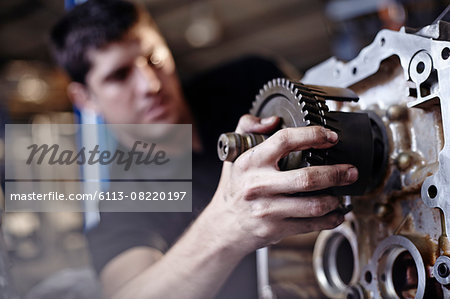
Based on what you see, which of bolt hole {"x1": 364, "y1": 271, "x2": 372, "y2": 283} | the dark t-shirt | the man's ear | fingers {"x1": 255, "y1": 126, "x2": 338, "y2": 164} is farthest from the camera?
the man's ear

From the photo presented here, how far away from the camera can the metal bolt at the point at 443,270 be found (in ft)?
1.33

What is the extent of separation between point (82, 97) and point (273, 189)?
86 centimetres

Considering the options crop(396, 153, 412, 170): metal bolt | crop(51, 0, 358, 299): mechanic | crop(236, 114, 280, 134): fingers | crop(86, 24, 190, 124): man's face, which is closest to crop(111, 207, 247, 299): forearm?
crop(51, 0, 358, 299): mechanic

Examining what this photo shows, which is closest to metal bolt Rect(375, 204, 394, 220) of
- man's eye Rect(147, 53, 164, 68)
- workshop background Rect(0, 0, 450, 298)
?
man's eye Rect(147, 53, 164, 68)

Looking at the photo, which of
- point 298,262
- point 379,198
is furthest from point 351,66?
point 298,262

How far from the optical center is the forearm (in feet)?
1.72

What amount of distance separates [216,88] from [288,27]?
157 centimetres

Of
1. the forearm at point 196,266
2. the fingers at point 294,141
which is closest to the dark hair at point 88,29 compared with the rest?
the forearm at point 196,266

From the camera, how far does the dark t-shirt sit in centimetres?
78

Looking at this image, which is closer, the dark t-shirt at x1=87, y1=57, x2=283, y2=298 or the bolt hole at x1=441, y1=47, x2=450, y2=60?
the bolt hole at x1=441, y1=47, x2=450, y2=60

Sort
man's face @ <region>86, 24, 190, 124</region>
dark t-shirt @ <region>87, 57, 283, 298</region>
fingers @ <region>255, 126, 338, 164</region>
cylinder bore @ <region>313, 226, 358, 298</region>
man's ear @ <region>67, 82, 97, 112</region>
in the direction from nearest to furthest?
fingers @ <region>255, 126, 338, 164</region> → cylinder bore @ <region>313, 226, 358, 298</region> → dark t-shirt @ <region>87, 57, 283, 298</region> → man's face @ <region>86, 24, 190, 124</region> → man's ear @ <region>67, 82, 97, 112</region>

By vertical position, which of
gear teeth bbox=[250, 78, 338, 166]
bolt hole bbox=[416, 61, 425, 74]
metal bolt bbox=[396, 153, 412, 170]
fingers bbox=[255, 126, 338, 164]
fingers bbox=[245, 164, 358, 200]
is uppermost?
bolt hole bbox=[416, 61, 425, 74]

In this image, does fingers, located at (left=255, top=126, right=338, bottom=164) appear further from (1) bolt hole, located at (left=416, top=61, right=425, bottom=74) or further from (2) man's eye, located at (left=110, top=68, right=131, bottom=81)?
(2) man's eye, located at (left=110, top=68, right=131, bottom=81)

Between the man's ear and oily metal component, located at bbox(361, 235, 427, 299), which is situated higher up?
the man's ear
